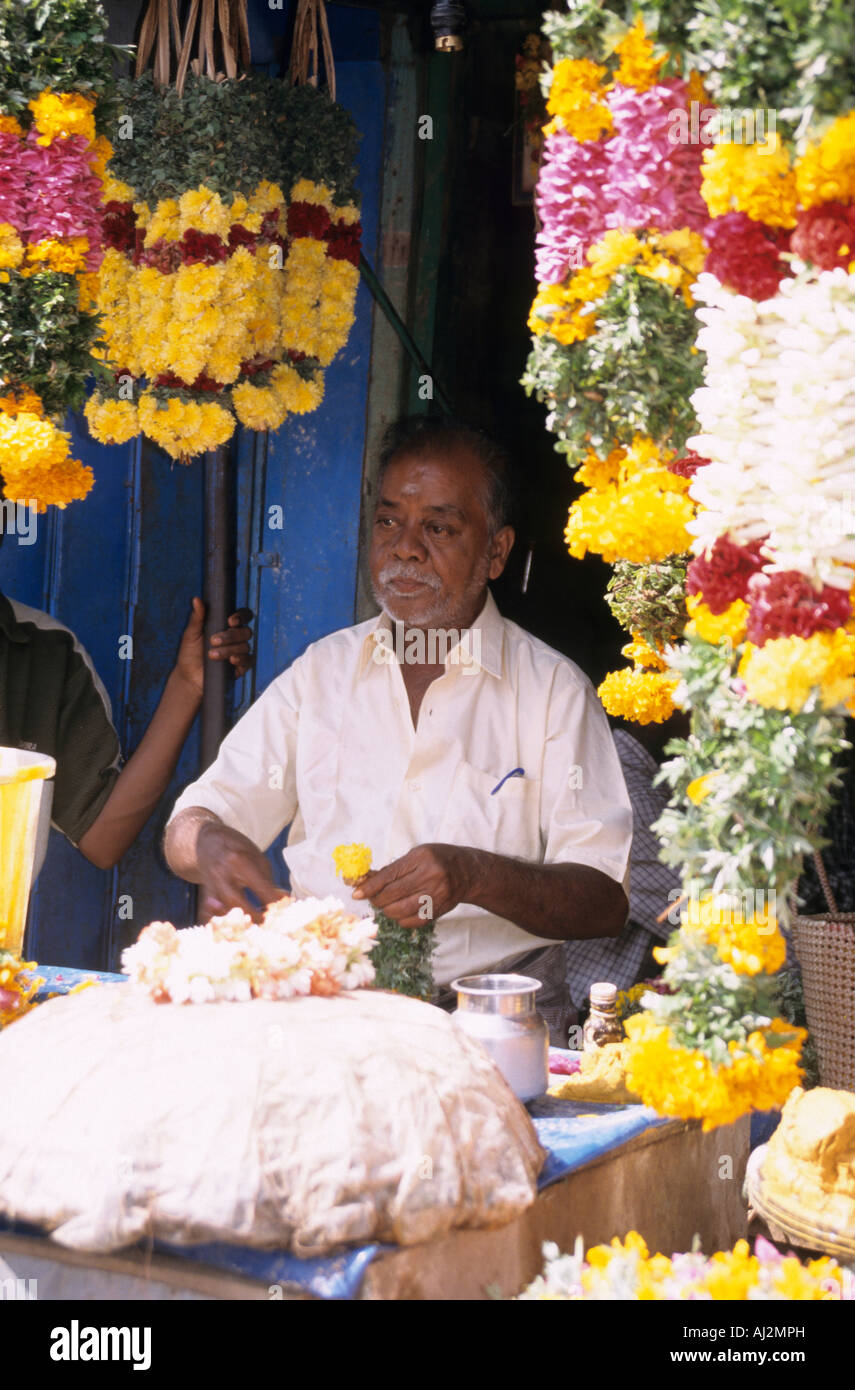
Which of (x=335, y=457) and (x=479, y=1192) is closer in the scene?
(x=479, y=1192)

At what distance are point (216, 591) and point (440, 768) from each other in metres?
0.92

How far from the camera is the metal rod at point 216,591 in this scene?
3959mm

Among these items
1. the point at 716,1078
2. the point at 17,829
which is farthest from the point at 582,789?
the point at 716,1078

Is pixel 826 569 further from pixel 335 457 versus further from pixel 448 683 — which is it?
pixel 335 457

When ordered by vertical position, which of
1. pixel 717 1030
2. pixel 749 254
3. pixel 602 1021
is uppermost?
pixel 749 254

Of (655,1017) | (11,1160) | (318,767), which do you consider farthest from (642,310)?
(318,767)

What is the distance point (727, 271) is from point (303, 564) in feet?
9.66

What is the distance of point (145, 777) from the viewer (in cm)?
410

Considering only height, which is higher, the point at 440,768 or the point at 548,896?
the point at 440,768

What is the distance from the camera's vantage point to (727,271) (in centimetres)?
186

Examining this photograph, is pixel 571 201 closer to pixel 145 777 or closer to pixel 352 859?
pixel 352 859

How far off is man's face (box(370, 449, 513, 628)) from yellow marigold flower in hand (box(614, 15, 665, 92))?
1769mm

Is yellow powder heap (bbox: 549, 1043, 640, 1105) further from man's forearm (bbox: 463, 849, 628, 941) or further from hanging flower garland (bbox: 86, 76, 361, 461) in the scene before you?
hanging flower garland (bbox: 86, 76, 361, 461)

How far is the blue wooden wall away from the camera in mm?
4562
